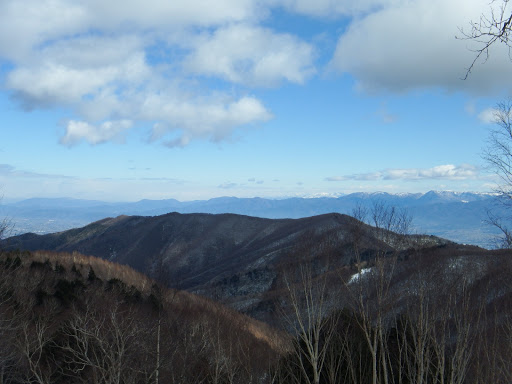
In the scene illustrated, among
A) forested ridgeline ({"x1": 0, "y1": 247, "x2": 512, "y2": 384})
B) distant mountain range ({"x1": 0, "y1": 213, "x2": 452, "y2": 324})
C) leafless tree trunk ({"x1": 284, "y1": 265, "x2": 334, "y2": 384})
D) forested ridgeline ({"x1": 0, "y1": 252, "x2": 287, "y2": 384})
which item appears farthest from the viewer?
distant mountain range ({"x1": 0, "y1": 213, "x2": 452, "y2": 324})

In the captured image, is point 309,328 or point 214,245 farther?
point 214,245

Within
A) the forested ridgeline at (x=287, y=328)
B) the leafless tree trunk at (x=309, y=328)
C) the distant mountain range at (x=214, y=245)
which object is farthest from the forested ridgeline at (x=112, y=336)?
the distant mountain range at (x=214, y=245)

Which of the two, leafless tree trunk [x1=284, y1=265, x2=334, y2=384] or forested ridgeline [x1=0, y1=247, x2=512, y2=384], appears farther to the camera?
forested ridgeline [x1=0, y1=247, x2=512, y2=384]

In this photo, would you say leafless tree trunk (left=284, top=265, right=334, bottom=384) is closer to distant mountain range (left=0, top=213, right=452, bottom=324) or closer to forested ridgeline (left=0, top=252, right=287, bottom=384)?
forested ridgeline (left=0, top=252, right=287, bottom=384)

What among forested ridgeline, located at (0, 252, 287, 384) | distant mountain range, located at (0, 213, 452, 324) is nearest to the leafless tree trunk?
forested ridgeline, located at (0, 252, 287, 384)

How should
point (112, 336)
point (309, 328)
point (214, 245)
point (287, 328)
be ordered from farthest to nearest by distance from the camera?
point (214, 245) → point (287, 328) → point (112, 336) → point (309, 328)

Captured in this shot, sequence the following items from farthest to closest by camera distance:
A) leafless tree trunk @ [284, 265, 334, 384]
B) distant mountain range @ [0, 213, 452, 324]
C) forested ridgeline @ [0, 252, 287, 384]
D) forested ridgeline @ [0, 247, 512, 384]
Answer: distant mountain range @ [0, 213, 452, 324]
forested ridgeline @ [0, 252, 287, 384]
forested ridgeline @ [0, 247, 512, 384]
leafless tree trunk @ [284, 265, 334, 384]

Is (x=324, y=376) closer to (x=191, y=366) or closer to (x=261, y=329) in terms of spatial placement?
(x=191, y=366)

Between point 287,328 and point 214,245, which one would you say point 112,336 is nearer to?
point 287,328

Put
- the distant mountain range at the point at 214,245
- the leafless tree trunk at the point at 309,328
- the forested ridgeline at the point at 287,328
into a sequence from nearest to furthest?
the leafless tree trunk at the point at 309,328
the forested ridgeline at the point at 287,328
the distant mountain range at the point at 214,245

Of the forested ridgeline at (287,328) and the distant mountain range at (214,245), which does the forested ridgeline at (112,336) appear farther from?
the distant mountain range at (214,245)

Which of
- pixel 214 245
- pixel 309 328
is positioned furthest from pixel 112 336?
pixel 214 245

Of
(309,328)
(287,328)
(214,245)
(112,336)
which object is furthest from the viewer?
(214,245)

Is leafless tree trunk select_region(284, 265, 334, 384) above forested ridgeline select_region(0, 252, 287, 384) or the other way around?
above
